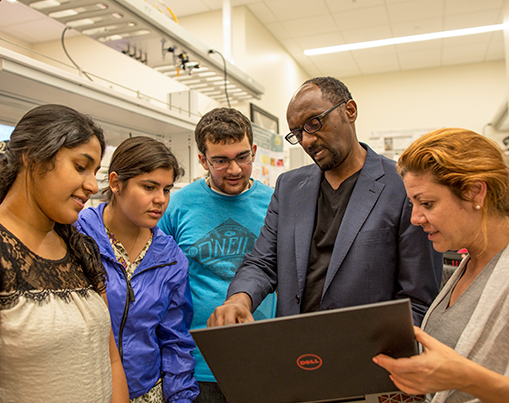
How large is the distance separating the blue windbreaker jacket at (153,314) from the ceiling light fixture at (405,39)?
4.58 metres

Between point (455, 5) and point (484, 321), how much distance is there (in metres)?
4.31

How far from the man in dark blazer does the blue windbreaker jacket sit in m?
0.22

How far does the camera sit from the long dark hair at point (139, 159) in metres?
1.22

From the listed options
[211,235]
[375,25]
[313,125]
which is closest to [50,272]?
[211,235]

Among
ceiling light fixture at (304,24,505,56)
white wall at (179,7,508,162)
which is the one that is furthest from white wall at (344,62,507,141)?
ceiling light fixture at (304,24,505,56)

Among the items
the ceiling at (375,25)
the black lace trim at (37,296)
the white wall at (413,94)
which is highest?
the ceiling at (375,25)

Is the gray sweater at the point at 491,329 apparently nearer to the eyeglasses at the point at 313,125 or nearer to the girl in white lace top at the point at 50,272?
the eyeglasses at the point at 313,125

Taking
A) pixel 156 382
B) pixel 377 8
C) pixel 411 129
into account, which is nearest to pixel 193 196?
pixel 156 382

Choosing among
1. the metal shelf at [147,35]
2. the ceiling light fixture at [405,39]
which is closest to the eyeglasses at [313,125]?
the metal shelf at [147,35]

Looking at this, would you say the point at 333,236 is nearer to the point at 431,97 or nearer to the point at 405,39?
the point at 405,39

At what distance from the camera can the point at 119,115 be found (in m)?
2.09

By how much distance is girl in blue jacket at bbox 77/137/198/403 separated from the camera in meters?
1.11

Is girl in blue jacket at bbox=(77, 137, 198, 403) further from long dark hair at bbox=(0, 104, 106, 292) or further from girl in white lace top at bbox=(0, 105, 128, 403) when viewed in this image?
long dark hair at bbox=(0, 104, 106, 292)

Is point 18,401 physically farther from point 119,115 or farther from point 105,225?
point 119,115
